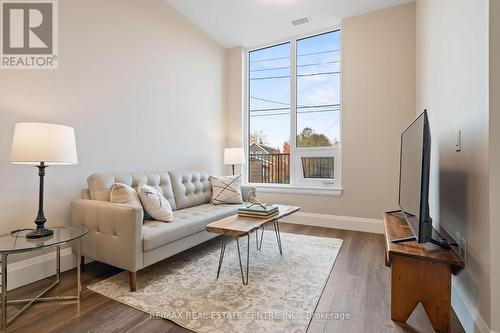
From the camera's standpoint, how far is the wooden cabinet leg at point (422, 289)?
1.49m

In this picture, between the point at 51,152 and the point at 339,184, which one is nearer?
the point at 51,152

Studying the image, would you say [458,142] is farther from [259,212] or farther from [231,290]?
[231,290]

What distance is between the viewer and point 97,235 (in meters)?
2.13

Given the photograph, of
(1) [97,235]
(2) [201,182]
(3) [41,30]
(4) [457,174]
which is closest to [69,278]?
(1) [97,235]

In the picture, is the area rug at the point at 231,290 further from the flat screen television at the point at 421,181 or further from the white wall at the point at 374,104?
the white wall at the point at 374,104

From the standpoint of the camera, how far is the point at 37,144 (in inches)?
69.2

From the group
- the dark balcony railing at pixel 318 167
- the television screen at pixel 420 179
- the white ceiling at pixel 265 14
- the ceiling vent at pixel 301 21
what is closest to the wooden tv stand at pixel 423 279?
the television screen at pixel 420 179

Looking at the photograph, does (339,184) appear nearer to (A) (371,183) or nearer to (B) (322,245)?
(A) (371,183)

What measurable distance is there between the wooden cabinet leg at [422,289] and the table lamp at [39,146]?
2.39 meters

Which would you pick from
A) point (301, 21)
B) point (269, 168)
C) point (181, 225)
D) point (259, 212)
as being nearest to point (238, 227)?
point (259, 212)

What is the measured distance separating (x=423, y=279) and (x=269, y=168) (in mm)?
3174

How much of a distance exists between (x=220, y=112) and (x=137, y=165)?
2.03 metres

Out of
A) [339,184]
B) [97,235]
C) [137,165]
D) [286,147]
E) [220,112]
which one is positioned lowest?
[97,235]

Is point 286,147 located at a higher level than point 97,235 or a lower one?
higher
